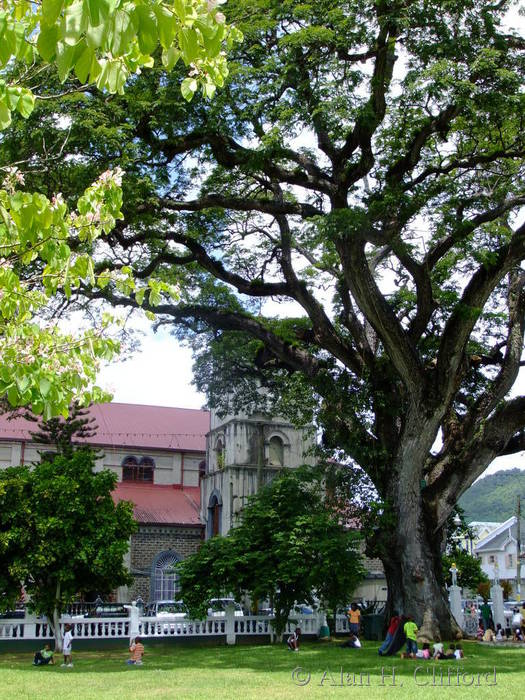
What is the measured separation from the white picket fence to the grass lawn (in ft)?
4.25

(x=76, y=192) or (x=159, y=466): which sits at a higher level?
(x=76, y=192)

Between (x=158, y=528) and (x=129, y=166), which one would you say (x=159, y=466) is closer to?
(x=158, y=528)

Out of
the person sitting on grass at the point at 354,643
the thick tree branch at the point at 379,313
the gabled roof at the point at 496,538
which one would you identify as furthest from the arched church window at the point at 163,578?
the gabled roof at the point at 496,538

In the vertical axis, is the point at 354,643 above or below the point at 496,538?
below

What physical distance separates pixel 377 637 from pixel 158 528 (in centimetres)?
1810

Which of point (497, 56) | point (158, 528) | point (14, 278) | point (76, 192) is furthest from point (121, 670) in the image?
point (158, 528)

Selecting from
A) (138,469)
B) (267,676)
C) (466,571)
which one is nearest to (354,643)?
(267,676)

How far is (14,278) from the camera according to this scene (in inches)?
235

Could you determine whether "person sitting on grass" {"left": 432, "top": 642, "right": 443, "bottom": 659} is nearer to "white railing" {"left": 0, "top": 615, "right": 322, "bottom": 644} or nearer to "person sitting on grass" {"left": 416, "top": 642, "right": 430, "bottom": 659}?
"person sitting on grass" {"left": 416, "top": 642, "right": 430, "bottom": 659}

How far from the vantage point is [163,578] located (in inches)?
1444

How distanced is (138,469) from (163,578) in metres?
7.20

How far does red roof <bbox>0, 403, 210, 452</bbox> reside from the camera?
40500mm

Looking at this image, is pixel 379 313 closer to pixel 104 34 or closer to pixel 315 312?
pixel 315 312

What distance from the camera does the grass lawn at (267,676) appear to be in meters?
10.6
